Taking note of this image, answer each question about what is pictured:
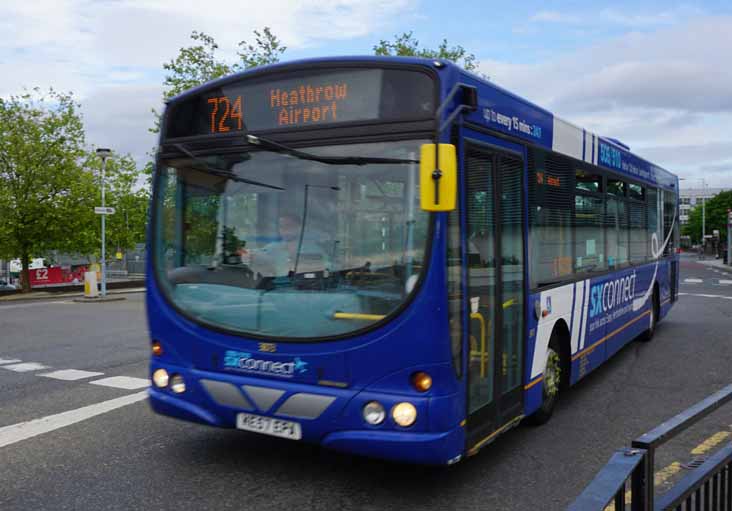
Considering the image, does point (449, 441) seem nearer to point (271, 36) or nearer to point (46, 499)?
point (46, 499)

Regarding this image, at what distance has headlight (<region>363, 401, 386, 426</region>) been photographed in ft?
13.5

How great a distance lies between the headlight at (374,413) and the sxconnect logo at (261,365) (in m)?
0.47

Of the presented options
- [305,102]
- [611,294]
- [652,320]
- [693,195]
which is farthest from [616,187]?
[693,195]

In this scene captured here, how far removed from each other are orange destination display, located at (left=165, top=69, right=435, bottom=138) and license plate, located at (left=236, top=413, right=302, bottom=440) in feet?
6.28

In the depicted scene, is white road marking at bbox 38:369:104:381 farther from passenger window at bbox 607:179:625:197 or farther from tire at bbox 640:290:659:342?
tire at bbox 640:290:659:342

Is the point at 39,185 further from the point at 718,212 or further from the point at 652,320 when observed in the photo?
the point at 718,212

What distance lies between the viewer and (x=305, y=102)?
181 inches

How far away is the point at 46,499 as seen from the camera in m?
4.39

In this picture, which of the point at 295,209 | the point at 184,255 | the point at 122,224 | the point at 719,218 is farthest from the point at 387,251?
the point at 719,218

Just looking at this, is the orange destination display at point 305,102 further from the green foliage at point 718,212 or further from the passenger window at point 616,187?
the green foliage at point 718,212

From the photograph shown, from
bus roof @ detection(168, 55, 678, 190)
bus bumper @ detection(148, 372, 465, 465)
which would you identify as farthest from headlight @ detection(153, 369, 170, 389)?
bus roof @ detection(168, 55, 678, 190)

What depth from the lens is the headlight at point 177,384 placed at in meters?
4.83

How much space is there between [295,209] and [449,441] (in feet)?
5.70

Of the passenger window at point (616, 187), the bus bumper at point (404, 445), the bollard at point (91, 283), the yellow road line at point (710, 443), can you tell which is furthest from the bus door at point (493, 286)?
the bollard at point (91, 283)
